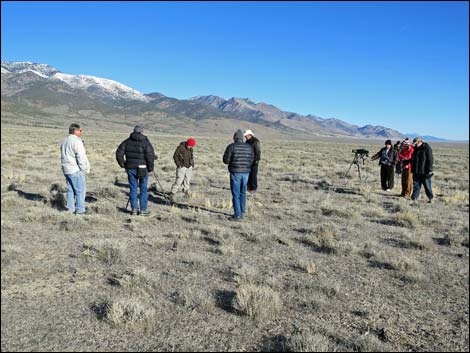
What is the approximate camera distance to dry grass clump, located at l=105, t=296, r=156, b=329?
4.22m

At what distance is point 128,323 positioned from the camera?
4.21m

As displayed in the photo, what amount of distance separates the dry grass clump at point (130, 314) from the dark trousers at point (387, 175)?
12.2m

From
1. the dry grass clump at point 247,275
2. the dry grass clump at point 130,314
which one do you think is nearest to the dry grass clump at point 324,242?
the dry grass clump at point 247,275

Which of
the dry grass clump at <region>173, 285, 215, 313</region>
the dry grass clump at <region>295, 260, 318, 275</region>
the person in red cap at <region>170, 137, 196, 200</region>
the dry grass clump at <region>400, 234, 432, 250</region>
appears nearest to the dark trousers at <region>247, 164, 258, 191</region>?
the person in red cap at <region>170, 137, 196, 200</region>

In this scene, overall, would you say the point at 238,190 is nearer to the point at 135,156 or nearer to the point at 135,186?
the point at 135,186

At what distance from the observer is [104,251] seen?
6473 millimetres

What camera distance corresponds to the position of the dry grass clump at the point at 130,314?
422 cm

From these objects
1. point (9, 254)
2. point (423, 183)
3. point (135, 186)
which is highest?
point (423, 183)

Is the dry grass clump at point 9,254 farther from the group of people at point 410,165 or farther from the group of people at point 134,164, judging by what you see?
the group of people at point 410,165

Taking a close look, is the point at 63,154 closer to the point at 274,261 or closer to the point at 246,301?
the point at 274,261

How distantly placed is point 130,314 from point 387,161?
1200 centimetres

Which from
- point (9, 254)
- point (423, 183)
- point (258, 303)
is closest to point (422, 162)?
point (423, 183)

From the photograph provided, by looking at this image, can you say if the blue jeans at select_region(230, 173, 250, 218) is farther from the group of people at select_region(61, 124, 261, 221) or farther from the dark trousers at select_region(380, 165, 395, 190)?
the dark trousers at select_region(380, 165, 395, 190)

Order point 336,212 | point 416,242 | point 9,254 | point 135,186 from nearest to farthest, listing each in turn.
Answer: point 9,254
point 416,242
point 135,186
point 336,212
